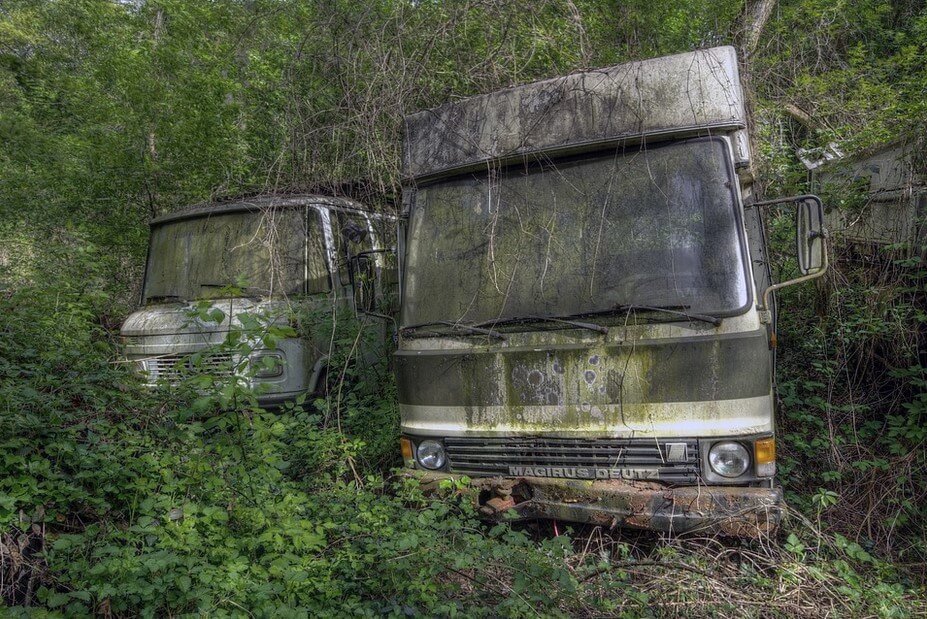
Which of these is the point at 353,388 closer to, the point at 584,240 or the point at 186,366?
the point at 186,366

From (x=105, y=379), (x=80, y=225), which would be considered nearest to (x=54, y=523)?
(x=105, y=379)

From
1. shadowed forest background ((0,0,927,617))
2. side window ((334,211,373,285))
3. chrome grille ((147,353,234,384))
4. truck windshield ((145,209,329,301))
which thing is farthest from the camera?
truck windshield ((145,209,329,301))

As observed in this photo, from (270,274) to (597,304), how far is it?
3.47m

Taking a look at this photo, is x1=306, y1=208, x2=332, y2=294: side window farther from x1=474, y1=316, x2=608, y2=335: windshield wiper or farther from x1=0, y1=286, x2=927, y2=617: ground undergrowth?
x1=474, y1=316, x2=608, y2=335: windshield wiper

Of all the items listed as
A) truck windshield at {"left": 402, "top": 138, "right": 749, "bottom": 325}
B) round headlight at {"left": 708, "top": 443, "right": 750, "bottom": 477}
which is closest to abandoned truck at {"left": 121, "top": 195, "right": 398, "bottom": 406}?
truck windshield at {"left": 402, "top": 138, "right": 749, "bottom": 325}

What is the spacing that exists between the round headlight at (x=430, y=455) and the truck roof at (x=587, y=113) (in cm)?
169

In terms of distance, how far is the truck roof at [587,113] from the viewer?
3.87m

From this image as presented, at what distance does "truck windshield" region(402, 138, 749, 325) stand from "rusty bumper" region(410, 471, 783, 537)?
0.93 m

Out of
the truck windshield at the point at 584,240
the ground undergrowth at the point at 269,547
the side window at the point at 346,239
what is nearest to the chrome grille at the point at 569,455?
the ground undergrowth at the point at 269,547

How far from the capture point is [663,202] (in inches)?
150

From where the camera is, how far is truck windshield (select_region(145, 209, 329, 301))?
6230 millimetres

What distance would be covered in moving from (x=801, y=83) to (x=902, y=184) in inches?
90.5

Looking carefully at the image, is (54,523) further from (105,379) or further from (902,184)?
(902,184)

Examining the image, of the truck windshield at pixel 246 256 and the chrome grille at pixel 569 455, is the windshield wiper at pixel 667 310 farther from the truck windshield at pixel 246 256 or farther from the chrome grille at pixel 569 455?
the truck windshield at pixel 246 256
